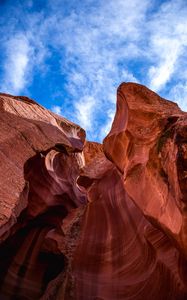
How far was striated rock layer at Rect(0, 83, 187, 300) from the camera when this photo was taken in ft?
21.6

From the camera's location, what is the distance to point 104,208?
38.9 feet

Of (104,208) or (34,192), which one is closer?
(104,208)

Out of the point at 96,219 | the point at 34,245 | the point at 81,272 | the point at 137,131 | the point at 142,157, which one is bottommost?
the point at 81,272

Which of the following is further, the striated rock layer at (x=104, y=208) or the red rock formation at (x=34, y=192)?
the red rock formation at (x=34, y=192)

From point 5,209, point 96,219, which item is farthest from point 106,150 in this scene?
point 5,209

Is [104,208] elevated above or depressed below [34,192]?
below

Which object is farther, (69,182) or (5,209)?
(69,182)

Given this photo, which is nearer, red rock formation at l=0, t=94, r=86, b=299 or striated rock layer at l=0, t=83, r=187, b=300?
striated rock layer at l=0, t=83, r=187, b=300

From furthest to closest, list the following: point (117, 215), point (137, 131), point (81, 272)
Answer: point (117, 215) → point (81, 272) → point (137, 131)

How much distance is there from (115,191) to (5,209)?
5046 millimetres

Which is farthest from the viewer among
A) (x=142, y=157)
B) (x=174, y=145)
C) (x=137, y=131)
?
(x=137, y=131)

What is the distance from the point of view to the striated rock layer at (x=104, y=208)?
6.58 metres

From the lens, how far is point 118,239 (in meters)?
10.3

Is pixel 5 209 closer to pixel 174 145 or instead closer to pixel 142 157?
pixel 142 157
